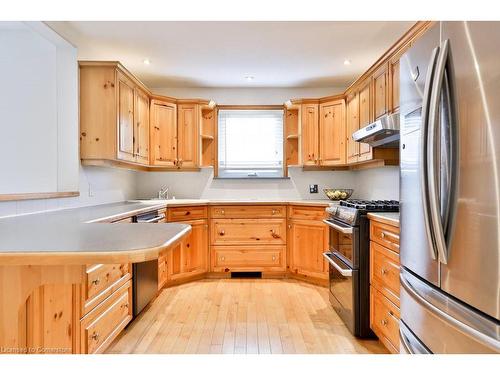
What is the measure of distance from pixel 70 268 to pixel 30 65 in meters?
2.39


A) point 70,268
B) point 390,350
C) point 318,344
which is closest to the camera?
point 70,268

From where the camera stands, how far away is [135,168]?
155 inches

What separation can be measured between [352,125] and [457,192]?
265cm

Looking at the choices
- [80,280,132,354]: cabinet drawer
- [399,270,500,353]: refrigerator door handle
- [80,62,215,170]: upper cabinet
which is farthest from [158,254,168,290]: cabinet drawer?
[399,270,500,353]: refrigerator door handle

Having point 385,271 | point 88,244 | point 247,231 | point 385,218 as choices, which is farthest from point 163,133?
point 88,244

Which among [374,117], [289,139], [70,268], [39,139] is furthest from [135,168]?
A: [70,268]

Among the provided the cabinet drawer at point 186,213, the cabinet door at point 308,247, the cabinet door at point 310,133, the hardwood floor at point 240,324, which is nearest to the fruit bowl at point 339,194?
the cabinet door at point 310,133

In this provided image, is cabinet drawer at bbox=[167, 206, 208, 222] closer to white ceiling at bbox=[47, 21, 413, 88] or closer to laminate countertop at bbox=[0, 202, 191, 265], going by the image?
white ceiling at bbox=[47, 21, 413, 88]

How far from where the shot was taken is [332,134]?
381cm

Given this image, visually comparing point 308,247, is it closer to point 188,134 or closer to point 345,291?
point 345,291

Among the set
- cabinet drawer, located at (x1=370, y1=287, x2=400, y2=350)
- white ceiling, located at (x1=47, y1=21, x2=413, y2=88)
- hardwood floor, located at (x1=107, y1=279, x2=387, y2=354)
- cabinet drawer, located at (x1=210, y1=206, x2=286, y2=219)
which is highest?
white ceiling, located at (x1=47, y1=21, x2=413, y2=88)

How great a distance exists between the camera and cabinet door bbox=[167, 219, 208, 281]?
11.2 feet

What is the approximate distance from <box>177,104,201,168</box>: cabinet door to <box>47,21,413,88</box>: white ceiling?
1.23 feet
